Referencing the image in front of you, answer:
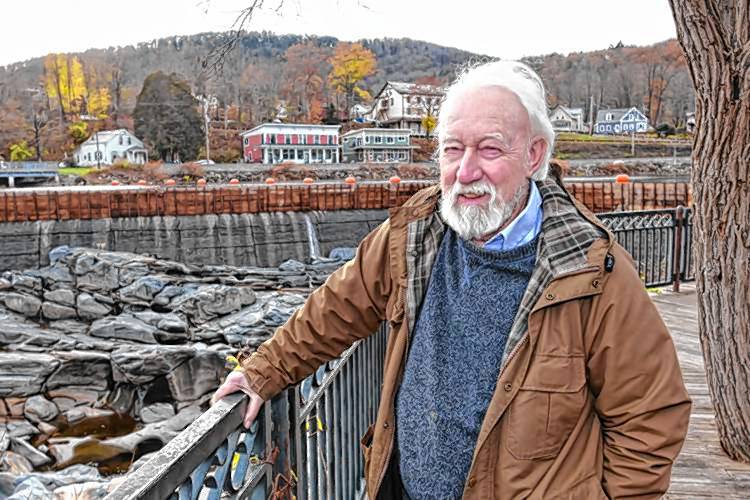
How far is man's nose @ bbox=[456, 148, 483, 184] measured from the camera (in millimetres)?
1591

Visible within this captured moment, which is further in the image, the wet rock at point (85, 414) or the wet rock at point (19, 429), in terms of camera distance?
the wet rock at point (85, 414)

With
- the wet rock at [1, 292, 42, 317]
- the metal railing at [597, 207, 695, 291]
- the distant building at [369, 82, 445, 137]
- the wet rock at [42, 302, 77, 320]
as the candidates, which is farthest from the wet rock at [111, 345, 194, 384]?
the distant building at [369, 82, 445, 137]

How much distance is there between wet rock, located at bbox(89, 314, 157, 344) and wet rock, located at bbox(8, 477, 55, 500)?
5271mm

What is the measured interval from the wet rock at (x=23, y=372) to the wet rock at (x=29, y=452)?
183 centimetres

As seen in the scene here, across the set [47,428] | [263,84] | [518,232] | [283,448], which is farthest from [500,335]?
[263,84]

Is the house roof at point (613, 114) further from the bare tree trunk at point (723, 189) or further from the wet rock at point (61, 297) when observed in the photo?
the bare tree trunk at point (723, 189)

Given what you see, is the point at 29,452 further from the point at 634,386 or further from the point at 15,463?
the point at 634,386

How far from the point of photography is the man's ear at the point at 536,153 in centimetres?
164

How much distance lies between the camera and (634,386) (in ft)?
4.73

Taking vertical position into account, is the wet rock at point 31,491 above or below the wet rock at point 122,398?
above

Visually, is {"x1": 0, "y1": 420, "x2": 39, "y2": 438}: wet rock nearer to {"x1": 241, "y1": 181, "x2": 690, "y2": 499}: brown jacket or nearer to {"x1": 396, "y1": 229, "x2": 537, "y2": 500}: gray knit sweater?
{"x1": 396, "y1": 229, "x2": 537, "y2": 500}: gray knit sweater

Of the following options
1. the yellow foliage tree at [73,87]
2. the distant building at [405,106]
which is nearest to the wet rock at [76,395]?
the distant building at [405,106]

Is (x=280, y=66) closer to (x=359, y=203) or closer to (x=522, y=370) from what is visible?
(x=359, y=203)

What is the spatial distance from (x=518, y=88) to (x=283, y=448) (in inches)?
47.8
